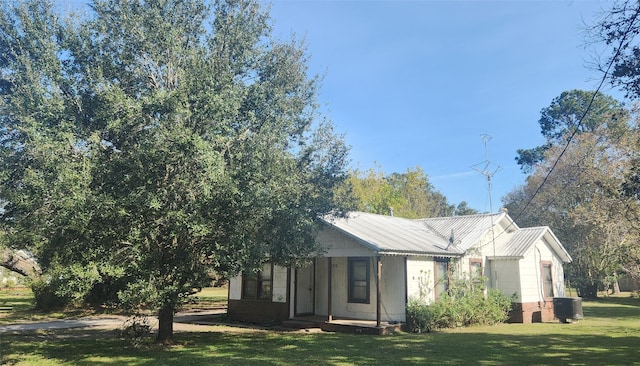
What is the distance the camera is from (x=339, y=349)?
11773 millimetres

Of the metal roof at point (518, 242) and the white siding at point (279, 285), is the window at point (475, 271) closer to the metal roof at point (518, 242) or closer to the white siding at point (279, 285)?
the metal roof at point (518, 242)

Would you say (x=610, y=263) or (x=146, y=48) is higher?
(x=146, y=48)

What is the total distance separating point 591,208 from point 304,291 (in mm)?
22986

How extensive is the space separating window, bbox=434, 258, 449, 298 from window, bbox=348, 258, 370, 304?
9.46ft

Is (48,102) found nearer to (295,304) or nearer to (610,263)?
(295,304)

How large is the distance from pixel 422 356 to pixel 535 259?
12.8 m

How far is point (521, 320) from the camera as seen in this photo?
1925cm

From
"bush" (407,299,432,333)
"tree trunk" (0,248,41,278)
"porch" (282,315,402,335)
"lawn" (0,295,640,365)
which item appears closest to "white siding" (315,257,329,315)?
"porch" (282,315,402,335)

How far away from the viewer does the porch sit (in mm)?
14930

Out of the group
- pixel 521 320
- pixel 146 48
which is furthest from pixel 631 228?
pixel 146 48

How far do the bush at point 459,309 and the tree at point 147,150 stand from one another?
239 inches

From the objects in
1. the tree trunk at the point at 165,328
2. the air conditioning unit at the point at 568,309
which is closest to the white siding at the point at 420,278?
the air conditioning unit at the point at 568,309

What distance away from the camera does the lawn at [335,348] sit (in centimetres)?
1011

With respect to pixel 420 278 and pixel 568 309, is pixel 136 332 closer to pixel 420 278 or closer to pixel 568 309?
pixel 420 278
